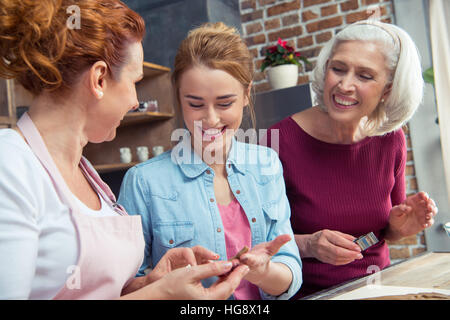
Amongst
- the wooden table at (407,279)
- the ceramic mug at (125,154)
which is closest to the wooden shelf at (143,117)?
the ceramic mug at (125,154)

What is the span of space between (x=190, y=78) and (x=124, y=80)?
0.33 m

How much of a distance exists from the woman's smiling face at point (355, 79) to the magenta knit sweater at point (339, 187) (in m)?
0.13

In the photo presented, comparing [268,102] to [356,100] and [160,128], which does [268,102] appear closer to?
[160,128]

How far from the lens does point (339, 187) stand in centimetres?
143

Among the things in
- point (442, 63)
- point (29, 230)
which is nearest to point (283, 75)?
point (442, 63)

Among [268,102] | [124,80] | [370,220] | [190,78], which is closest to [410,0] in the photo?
[268,102]

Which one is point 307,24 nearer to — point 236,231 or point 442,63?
point 442,63

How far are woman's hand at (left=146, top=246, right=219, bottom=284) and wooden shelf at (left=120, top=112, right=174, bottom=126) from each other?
7.45ft

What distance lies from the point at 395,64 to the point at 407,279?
75 centimetres

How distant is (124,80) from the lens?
0.79m

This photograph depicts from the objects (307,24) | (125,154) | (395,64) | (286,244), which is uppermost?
(307,24)

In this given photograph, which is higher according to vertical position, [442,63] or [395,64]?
[442,63]

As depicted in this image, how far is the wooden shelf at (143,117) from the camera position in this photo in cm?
305

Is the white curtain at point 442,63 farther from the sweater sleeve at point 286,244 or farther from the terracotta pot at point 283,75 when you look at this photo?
the sweater sleeve at point 286,244
